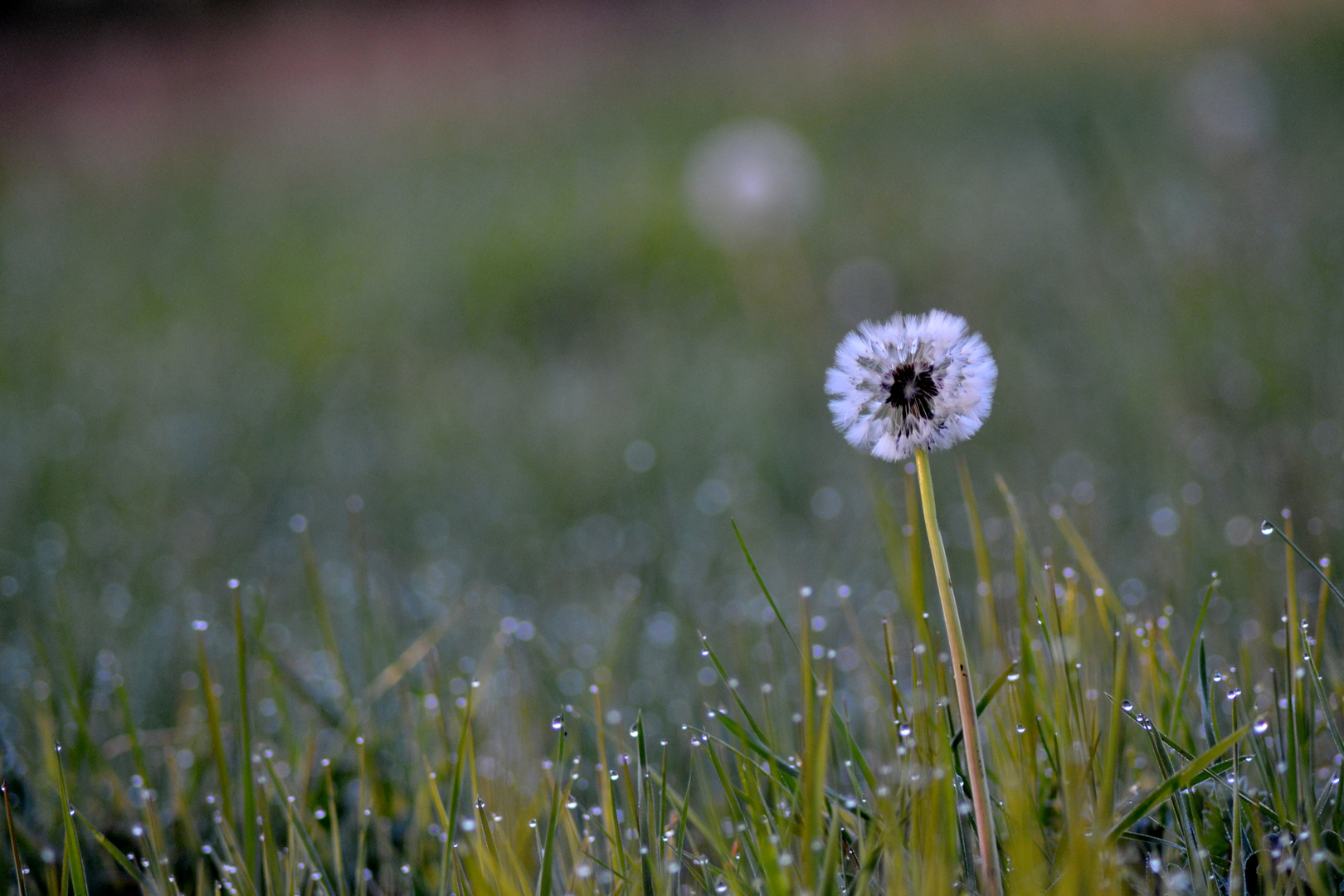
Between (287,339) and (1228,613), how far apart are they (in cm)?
287

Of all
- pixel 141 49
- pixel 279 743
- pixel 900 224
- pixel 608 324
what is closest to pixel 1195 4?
pixel 900 224

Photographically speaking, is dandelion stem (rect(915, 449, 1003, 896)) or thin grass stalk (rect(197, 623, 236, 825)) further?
thin grass stalk (rect(197, 623, 236, 825))

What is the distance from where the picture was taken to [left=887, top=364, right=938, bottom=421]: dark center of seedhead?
0.63 meters

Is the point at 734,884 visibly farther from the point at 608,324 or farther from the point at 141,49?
the point at 141,49

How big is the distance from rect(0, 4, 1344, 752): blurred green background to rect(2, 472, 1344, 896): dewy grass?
160 mm

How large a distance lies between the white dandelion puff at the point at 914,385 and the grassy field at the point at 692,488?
140 millimetres

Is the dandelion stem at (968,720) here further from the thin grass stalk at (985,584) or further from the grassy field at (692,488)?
the thin grass stalk at (985,584)

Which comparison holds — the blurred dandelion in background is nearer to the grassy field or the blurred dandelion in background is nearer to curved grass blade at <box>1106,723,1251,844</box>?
the grassy field

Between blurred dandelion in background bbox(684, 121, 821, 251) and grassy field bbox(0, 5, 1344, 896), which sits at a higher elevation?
blurred dandelion in background bbox(684, 121, 821, 251)

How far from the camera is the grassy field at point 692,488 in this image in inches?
28.9

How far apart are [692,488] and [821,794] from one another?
4.93 feet

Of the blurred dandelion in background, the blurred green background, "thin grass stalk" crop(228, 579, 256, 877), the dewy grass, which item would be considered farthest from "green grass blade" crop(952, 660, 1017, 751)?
the blurred dandelion in background

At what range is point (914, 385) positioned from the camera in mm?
632

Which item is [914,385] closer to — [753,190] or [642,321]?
[642,321]
